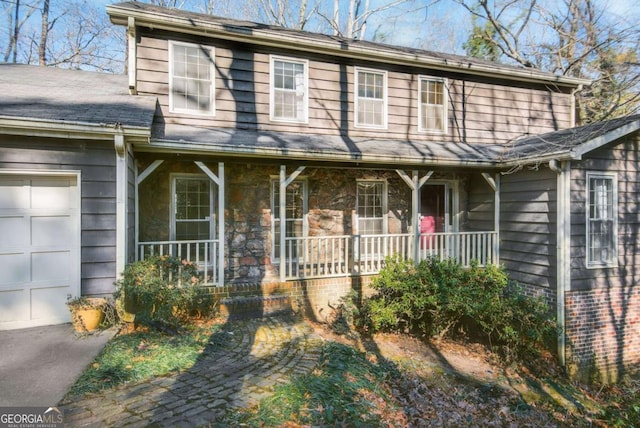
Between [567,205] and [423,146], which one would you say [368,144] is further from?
[567,205]

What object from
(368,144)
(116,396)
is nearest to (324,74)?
(368,144)

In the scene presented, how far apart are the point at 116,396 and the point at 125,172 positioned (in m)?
3.12

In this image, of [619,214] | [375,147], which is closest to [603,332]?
[619,214]

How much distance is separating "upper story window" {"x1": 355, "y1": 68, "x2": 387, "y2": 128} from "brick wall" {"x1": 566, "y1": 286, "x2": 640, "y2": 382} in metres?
5.60

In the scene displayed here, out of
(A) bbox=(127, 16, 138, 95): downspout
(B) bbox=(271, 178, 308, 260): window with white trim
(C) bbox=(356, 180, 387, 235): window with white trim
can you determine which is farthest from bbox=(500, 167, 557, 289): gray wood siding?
(A) bbox=(127, 16, 138, 95): downspout

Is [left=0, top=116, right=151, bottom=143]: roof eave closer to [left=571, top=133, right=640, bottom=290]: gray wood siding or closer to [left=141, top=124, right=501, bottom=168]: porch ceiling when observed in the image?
[left=141, top=124, right=501, bottom=168]: porch ceiling

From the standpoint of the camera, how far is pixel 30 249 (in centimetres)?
Answer: 511

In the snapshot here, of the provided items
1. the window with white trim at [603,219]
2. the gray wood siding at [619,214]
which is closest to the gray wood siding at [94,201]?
the gray wood siding at [619,214]

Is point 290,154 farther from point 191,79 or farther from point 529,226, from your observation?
point 529,226

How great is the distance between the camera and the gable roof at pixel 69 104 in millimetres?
4754

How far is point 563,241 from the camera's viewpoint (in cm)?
683

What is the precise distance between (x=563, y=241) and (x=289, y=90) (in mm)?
6462

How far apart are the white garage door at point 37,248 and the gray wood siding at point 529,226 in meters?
8.27

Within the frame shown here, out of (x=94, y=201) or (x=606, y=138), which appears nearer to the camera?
(x=94, y=201)
